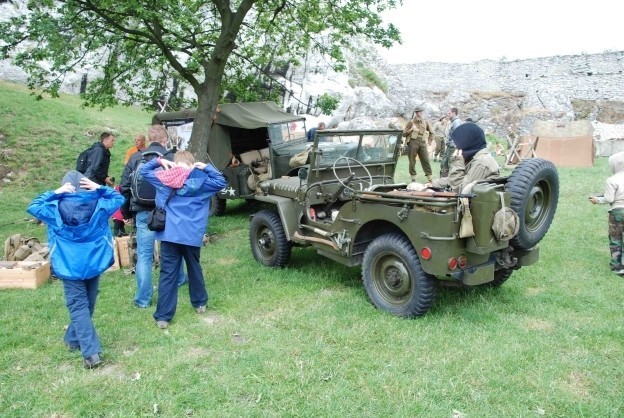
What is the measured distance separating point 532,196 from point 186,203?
9.80ft

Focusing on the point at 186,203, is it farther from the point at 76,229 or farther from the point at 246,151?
the point at 246,151

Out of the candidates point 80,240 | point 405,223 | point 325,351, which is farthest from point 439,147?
point 80,240

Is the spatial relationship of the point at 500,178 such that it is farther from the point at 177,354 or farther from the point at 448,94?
the point at 448,94

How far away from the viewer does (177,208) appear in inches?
163

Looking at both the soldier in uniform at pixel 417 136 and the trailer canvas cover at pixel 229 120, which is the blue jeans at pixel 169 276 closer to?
the trailer canvas cover at pixel 229 120

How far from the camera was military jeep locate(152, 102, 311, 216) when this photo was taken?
8.79 metres

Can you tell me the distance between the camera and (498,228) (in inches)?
149

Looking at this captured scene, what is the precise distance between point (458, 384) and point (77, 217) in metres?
2.87

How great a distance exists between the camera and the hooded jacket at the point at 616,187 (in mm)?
5305

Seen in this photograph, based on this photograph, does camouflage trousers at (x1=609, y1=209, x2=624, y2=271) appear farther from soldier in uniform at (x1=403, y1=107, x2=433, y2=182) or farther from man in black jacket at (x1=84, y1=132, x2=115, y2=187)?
man in black jacket at (x1=84, y1=132, x2=115, y2=187)

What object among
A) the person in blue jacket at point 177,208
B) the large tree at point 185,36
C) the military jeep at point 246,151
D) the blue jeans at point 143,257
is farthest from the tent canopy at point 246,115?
the person in blue jacket at point 177,208

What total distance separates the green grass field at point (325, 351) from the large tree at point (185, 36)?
3.62 meters

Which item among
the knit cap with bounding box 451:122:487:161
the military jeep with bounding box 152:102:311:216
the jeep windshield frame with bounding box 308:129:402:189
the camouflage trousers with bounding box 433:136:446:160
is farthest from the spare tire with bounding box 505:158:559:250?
the camouflage trousers with bounding box 433:136:446:160

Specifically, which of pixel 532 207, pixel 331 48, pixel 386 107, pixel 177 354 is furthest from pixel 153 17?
pixel 386 107
